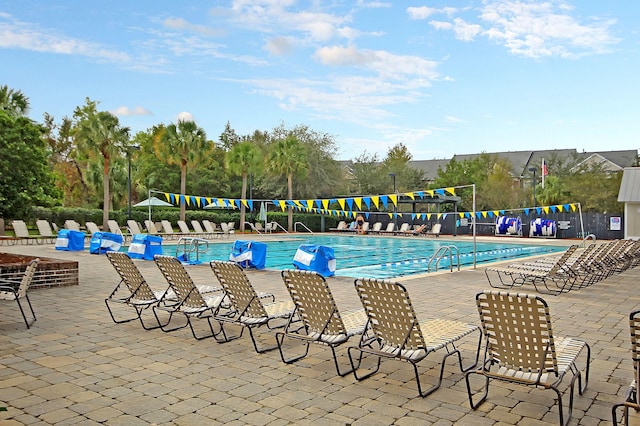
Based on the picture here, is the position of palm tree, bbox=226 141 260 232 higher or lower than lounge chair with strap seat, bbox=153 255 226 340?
higher

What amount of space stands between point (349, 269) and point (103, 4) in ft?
38.4

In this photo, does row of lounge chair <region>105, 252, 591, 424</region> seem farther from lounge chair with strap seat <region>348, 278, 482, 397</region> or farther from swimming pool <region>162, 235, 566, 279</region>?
swimming pool <region>162, 235, 566, 279</region>

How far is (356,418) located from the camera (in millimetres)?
3750

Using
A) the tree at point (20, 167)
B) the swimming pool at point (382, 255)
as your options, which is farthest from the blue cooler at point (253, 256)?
the tree at point (20, 167)

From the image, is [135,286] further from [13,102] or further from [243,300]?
[13,102]

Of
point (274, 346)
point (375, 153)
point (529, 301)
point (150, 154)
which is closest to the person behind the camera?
point (529, 301)

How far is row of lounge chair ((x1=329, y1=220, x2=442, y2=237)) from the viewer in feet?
103

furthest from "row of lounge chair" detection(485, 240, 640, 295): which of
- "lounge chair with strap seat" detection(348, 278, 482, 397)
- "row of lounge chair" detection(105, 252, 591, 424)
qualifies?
"lounge chair with strap seat" detection(348, 278, 482, 397)

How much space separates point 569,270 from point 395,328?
6.67 metres

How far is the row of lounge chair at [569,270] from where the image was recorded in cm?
1004

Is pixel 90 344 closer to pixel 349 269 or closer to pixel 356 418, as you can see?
pixel 356 418

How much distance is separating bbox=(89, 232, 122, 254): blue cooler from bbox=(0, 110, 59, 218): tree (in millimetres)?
9388

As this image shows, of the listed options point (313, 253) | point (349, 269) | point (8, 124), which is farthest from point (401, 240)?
point (8, 124)

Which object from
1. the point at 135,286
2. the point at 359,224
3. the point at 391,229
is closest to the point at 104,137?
the point at 359,224
